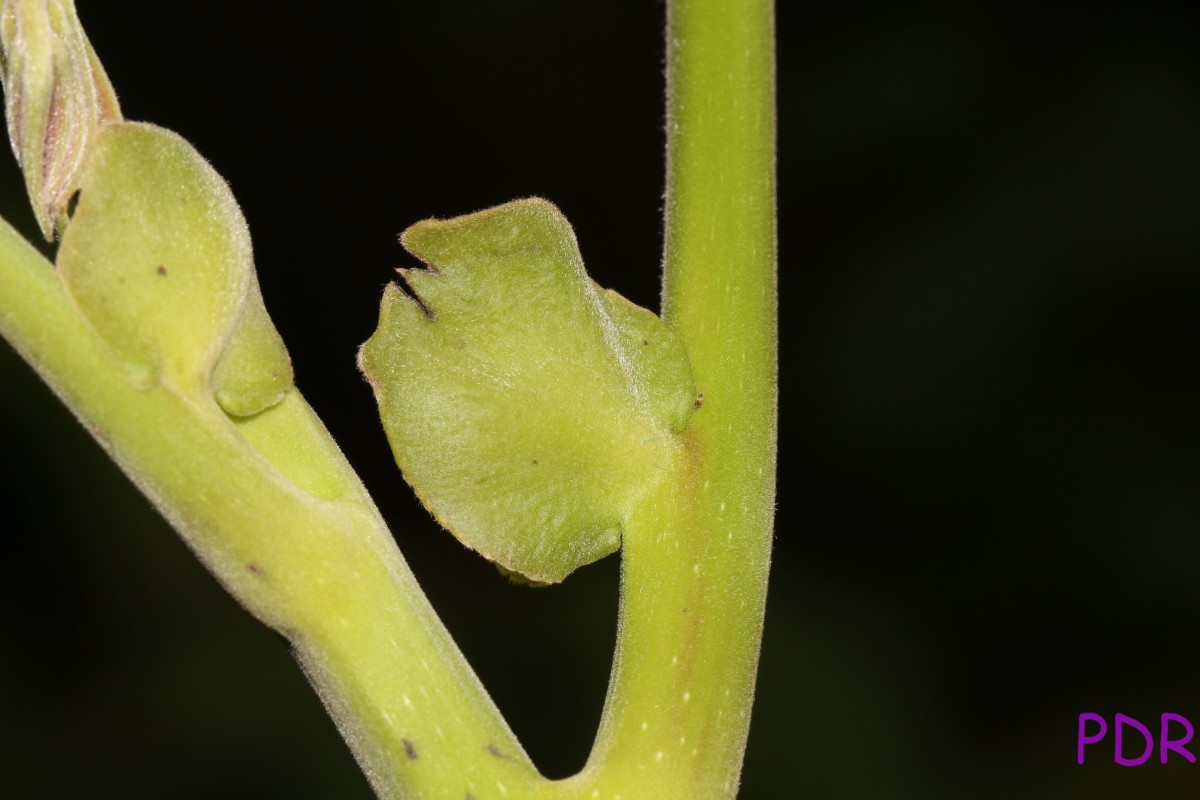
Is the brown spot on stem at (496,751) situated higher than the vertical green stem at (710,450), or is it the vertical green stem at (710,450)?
the vertical green stem at (710,450)

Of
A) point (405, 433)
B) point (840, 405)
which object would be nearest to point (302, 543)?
point (405, 433)

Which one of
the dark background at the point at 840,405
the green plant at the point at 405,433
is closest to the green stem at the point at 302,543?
the green plant at the point at 405,433

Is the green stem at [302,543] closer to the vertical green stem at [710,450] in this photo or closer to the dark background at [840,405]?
the vertical green stem at [710,450]

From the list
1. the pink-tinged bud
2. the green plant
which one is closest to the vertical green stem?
the green plant

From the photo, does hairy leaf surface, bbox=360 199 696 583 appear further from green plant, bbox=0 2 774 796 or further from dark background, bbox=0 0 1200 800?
dark background, bbox=0 0 1200 800

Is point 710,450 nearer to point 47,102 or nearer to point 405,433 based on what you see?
point 405,433

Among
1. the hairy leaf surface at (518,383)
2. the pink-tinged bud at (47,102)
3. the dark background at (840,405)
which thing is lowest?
the dark background at (840,405)

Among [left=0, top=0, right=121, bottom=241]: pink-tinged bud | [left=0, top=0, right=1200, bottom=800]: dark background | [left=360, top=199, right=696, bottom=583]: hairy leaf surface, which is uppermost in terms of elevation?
[left=0, top=0, right=121, bottom=241]: pink-tinged bud

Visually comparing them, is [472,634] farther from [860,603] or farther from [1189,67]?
[1189,67]
